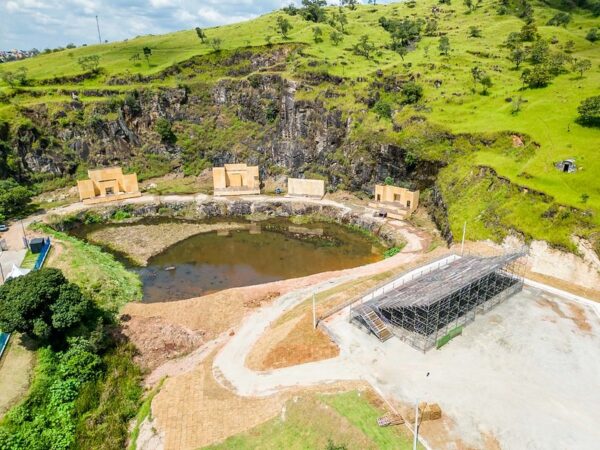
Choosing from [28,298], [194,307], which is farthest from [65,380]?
[194,307]

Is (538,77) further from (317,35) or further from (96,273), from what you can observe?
(96,273)

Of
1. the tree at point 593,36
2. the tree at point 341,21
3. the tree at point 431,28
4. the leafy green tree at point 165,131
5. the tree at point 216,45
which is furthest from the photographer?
the tree at point 341,21

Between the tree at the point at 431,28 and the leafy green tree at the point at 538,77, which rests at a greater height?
the tree at the point at 431,28

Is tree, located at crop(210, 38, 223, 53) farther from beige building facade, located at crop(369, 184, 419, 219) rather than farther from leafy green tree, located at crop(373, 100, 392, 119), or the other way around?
beige building facade, located at crop(369, 184, 419, 219)

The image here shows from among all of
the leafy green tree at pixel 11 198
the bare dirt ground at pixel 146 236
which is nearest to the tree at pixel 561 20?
the bare dirt ground at pixel 146 236

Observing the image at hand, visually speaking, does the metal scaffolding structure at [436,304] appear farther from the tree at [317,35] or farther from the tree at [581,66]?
the tree at [317,35]

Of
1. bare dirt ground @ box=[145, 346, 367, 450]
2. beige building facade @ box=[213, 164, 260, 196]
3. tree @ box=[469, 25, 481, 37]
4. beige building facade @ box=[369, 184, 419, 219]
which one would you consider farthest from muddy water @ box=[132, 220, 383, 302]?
tree @ box=[469, 25, 481, 37]

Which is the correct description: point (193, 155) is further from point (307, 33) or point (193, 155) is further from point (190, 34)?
point (190, 34)

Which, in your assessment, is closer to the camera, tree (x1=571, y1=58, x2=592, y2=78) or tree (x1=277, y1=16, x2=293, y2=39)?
tree (x1=571, y1=58, x2=592, y2=78)
